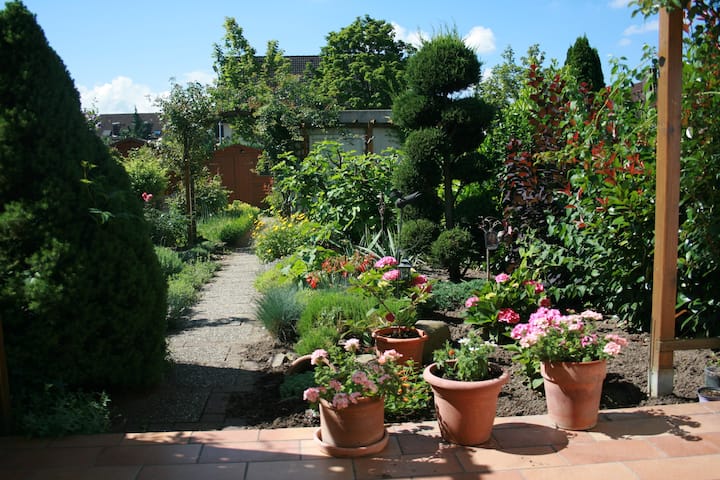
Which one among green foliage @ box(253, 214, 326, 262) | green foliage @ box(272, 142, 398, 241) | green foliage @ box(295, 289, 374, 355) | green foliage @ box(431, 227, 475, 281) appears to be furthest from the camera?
green foliage @ box(253, 214, 326, 262)

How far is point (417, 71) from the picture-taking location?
6625 mm

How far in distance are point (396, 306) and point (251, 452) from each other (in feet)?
6.05

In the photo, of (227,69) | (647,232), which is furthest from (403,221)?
(227,69)

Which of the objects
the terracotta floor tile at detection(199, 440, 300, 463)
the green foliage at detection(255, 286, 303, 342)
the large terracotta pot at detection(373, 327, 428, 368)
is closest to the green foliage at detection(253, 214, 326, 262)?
the green foliage at detection(255, 286, 303, 342)

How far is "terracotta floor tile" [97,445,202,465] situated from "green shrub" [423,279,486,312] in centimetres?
292

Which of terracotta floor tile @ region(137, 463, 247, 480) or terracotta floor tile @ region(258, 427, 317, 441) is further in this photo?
terracotta floor tile @ region(258, 427, 317, 441)

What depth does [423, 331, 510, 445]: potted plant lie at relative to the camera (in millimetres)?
2684

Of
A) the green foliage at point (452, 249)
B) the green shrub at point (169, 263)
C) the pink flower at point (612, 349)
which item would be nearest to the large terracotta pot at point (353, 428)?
the pink flower at point (612, 349)

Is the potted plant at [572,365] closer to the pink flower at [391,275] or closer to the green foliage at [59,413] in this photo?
the pink flower at [391,275]

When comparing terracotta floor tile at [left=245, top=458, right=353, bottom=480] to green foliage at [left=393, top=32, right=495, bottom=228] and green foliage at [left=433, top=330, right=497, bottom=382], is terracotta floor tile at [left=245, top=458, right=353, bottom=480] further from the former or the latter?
green foliage at [left=393, top=32, right=495, bottom=228]

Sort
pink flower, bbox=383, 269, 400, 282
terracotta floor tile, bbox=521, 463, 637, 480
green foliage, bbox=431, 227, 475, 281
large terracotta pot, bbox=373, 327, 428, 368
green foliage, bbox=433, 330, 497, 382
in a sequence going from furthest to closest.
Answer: green foliage, bbox=431, 227, 475, 281
pink flower, bbox=383, 269, 400, 282
large terracotta pot, bbox=373, 327, 428, 368
green foliage, bbox=433, 330, 497, 382
terracotta floor tile, bbox=521, 463, 637, 480

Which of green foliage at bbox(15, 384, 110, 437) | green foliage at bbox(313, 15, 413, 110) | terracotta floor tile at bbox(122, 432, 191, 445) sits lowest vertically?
terracotta floor tile at bbox(122, 432, 191, 445)

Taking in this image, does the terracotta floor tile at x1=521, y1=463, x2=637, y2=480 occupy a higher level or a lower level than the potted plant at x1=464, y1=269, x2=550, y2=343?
lower

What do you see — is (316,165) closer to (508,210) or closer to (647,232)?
(508,210)
